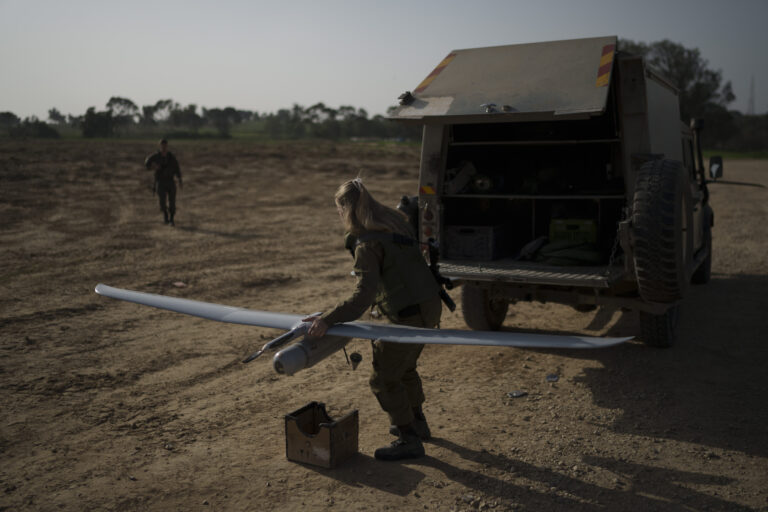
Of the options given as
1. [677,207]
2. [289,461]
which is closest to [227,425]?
[289,461]

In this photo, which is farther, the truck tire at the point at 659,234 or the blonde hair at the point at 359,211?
the truck tire at the point at 659,234

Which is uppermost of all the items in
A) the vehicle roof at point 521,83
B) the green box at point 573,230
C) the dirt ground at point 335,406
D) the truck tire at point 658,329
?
the vehicle roof at point 521,83

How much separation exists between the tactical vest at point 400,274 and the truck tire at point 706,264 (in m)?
5.98

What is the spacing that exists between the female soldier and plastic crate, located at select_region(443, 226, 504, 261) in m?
2.69

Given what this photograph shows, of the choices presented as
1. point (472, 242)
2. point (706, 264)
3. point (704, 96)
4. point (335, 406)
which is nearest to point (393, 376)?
point (335, 406)

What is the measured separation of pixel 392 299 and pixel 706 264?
21.9ft

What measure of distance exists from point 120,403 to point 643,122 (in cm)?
518

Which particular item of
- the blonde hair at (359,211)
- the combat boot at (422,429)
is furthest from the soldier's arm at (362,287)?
the combat boot at (422,429)

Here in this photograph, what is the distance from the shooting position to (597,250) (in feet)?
20.6

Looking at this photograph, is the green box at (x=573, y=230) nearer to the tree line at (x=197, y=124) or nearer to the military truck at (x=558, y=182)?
the military truck at (x=558, y=182)

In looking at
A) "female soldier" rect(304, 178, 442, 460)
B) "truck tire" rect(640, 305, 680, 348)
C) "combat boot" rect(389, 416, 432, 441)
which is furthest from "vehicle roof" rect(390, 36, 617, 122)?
"combat boot" rect(389, 416, 432, 441)

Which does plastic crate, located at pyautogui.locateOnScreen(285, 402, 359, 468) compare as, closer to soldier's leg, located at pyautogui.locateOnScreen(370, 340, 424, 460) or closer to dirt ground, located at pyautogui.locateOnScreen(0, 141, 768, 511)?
dirt ground, located at pyautogui.locateOnScreen(0, 141, 768, 511)

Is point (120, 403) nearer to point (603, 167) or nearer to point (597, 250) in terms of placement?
point (597, 250)

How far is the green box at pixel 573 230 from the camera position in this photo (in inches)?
248
